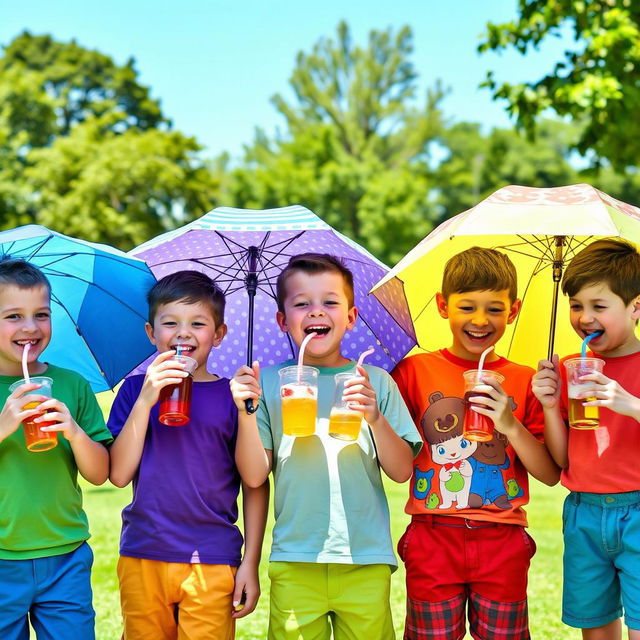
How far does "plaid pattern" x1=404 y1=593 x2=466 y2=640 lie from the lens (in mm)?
3748

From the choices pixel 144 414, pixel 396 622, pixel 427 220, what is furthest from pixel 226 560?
pixel 427 220

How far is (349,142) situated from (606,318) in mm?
42212

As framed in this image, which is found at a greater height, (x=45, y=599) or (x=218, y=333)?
(x=218, y=333)

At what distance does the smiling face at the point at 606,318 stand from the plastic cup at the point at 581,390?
10.4 inches

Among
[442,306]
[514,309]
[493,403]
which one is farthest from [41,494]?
[514,309]

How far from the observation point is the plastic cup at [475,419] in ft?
11.7

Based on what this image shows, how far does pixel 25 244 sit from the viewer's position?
381cm

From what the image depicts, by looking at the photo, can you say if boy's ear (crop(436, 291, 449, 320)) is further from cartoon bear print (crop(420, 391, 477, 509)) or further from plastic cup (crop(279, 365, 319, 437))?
plastic cup (crop(279, 365, 319, 437))

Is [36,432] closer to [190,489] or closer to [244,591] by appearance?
[190,489]

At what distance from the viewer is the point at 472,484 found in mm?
3811

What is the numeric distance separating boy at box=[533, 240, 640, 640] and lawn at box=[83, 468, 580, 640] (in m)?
1.94

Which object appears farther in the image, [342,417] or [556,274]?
[556,274]

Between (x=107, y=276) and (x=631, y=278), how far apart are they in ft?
8.19

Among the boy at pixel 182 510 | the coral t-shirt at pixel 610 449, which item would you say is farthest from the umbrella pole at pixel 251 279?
the coral t-shirt at pixel 610 449
